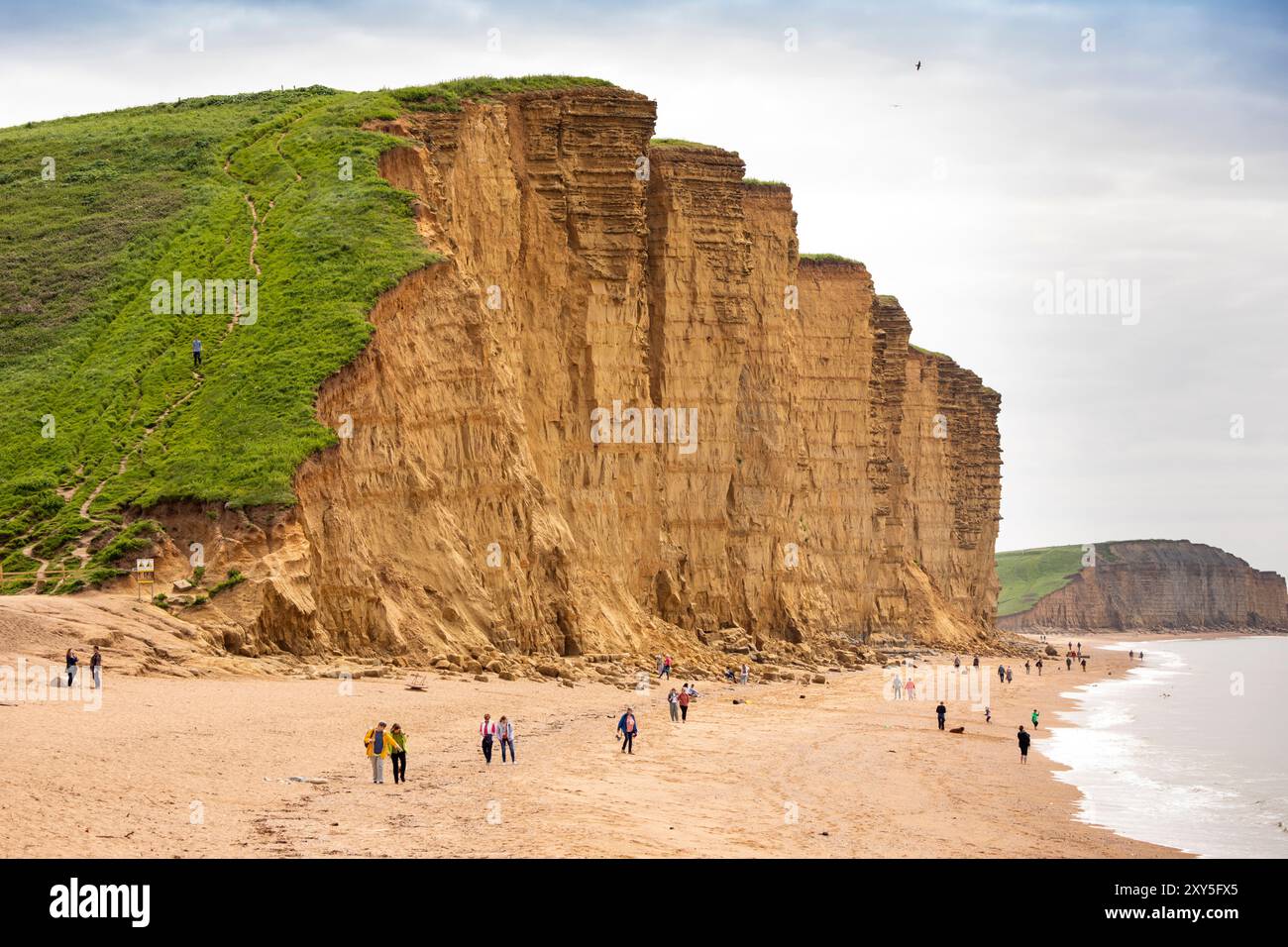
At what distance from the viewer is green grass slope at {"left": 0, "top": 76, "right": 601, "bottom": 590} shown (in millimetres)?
41844

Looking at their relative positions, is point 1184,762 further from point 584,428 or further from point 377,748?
point 584,428

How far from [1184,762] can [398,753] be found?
26.4 m

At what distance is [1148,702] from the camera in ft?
221

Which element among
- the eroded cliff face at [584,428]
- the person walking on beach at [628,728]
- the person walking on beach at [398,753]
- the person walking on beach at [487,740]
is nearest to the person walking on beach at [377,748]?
the person walking on beach at [398,753]

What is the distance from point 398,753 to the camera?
78.2 ft

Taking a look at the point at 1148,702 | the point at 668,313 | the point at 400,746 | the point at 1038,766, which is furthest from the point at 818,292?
the point at 400,746

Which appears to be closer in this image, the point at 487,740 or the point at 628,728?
the point at 487,740

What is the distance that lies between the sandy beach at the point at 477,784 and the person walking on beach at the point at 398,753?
0.41m

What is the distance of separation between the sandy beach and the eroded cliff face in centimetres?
592

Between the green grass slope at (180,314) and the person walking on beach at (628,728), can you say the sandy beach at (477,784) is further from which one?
the green grass slope at (180,314)

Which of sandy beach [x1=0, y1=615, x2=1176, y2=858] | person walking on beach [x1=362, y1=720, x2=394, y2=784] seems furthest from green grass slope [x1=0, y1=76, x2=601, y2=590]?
person walking on beach [x1=362, y1=720, x2=394, y2=784]

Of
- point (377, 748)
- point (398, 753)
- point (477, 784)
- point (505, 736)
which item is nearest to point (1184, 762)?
point (505, 736)
